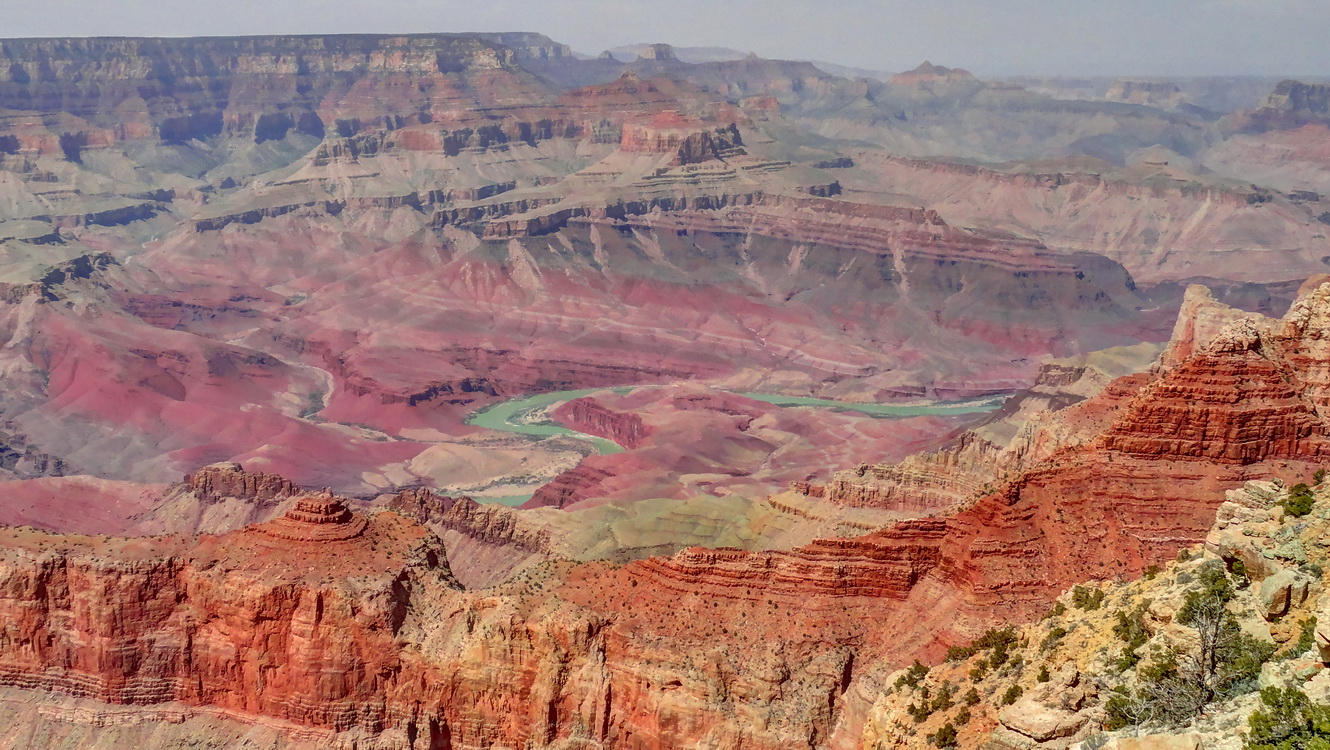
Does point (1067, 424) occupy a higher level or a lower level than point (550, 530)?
higher

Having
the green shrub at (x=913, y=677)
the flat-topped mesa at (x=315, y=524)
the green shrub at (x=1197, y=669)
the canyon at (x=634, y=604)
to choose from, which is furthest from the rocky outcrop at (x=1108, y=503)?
the green shrub at (x=1197, y=669)

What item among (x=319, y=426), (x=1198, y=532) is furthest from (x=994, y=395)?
(x=1198, y=532)

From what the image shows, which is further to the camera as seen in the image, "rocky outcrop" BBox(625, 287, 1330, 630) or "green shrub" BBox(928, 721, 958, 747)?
"rocky outcrop" BBox(625, 287, 1330, 630)

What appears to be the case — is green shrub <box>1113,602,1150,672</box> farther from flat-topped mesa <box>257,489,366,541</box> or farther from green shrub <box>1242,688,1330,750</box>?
flat-topped mesa <box>257,489,366,541</box>

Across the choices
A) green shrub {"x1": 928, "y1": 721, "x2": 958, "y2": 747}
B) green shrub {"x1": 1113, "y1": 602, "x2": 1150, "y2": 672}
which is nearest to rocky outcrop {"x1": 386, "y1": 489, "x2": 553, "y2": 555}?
green shrub {"x1": 928, "y1": 721, "x2": 958, "y2": 747}

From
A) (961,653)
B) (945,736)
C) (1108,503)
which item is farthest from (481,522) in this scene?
(945,736)

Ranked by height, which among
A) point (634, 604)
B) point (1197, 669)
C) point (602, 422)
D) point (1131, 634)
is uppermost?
point (1197, 669)

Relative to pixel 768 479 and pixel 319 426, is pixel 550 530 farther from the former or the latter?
pixel 319 426

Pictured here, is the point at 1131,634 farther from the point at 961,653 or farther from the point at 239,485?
the point at 239,485

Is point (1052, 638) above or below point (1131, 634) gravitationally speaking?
below
